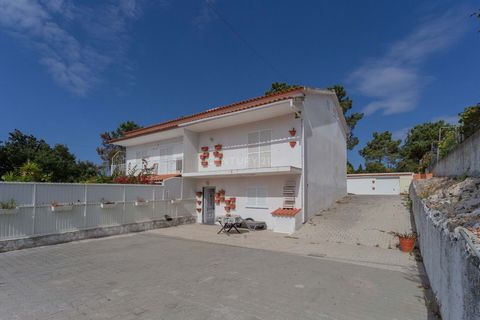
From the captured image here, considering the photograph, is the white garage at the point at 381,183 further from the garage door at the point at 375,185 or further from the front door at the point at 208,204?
the front door at the point at 208,204

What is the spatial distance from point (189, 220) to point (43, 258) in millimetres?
9293

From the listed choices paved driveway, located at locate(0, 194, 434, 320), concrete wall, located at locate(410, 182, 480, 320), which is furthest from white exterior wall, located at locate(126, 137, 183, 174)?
concrete wall, located at locate(410, 182, 480, 320)

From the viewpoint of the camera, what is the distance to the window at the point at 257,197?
15.4m

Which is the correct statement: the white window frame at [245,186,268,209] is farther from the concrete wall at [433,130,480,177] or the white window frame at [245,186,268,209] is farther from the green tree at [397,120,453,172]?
the green tree at [397,120,453,172]

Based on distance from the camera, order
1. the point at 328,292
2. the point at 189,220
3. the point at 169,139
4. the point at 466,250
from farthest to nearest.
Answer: the point at 169,139 < the point at 189,220 < the point at 328,292 < the point at 466,250

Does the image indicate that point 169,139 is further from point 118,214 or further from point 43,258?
point 43,258

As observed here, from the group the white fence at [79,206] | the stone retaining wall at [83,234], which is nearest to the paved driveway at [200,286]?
the stone retaining wall at [83,234]

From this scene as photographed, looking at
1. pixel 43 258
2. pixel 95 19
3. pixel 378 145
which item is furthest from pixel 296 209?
pixel 378 145

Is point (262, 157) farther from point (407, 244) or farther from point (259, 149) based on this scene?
point (407, 244)

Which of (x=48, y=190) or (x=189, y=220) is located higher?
(x=48, y=190)

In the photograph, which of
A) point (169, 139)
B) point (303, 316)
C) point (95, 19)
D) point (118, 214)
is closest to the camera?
point (303, 316)

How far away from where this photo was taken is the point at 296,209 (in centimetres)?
1385

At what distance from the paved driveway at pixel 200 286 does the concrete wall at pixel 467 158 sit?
306 cm

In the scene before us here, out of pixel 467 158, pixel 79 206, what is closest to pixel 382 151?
pixel 467 158
